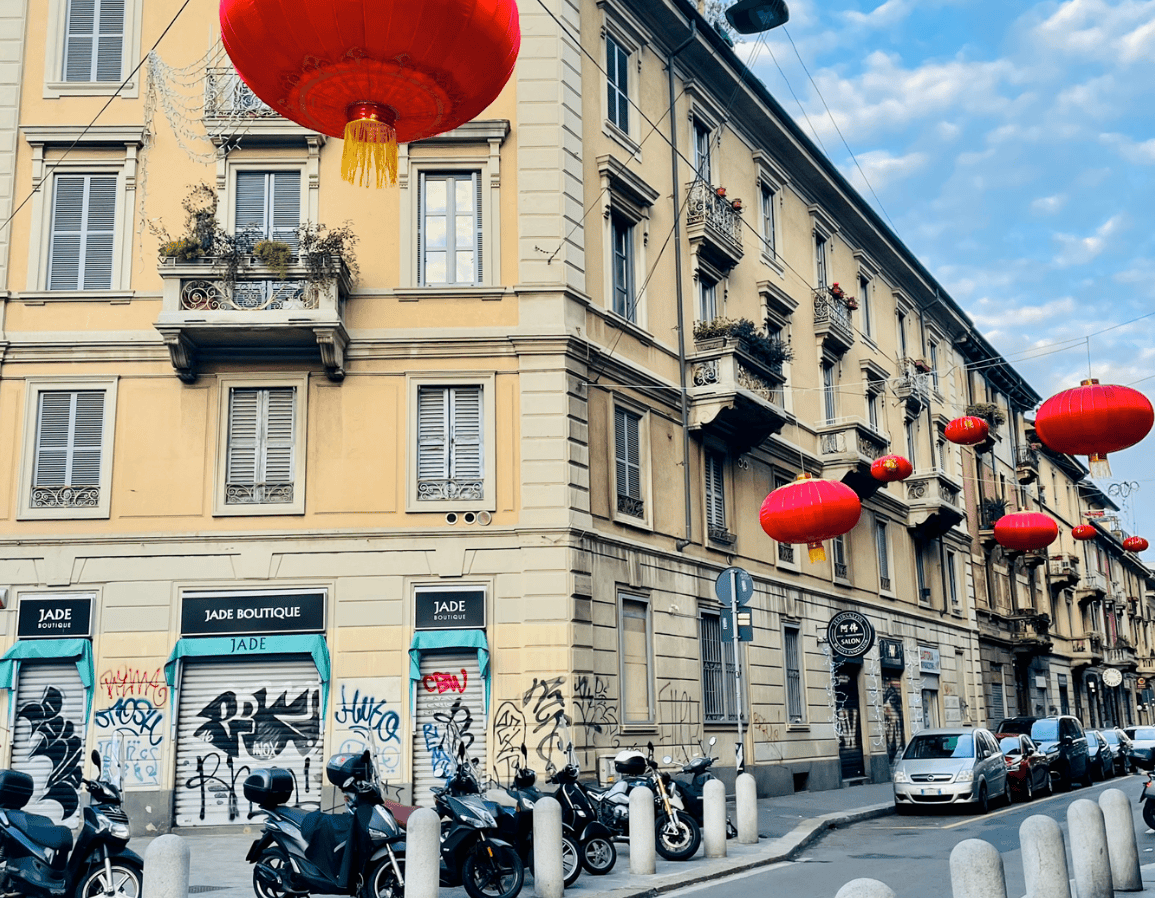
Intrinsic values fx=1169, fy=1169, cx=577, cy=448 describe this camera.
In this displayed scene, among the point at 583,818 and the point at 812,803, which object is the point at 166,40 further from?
the point at 812,803

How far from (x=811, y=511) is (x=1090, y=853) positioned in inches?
343

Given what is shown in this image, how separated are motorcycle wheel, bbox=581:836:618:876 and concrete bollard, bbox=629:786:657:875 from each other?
10.0 inches

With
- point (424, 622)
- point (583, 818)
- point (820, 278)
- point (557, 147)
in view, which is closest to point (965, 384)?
point (820, 278)

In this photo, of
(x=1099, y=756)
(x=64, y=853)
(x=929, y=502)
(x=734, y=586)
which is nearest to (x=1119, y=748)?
(x=1099, y=756)

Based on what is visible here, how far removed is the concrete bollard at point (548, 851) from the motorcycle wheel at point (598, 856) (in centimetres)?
153

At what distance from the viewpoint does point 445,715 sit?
672 inches

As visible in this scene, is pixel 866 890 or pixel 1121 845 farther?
pixel 1121 845

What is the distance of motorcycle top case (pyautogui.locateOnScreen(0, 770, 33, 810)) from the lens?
940cm

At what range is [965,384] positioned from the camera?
139 feet

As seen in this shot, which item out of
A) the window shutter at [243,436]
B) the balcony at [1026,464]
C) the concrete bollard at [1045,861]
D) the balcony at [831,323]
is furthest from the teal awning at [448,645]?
the balcony at [1026,464]

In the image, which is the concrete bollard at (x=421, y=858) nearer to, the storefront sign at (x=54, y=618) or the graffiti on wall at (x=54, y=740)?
the graffiti on wall at (x=54, y=740)

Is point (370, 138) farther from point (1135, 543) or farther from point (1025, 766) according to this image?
point (1135, 543)

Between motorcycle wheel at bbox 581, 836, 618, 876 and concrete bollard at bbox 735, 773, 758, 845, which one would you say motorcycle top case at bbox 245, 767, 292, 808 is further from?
concrete bollard at bbox 735, 773, 758, 845

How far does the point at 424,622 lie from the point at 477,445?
2.79 meters
